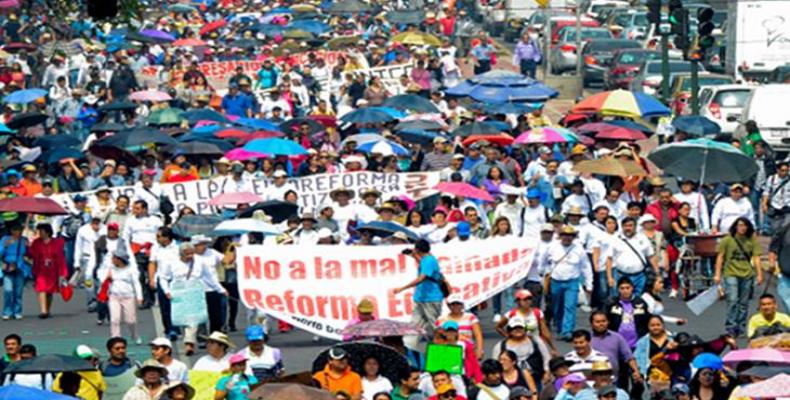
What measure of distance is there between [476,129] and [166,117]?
6666 millimetres

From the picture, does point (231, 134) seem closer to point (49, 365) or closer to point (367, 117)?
point (367, 117)

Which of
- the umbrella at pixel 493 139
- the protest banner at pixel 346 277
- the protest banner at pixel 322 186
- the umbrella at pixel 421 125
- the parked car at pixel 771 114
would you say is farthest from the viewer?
the parked car at pixel 771 114

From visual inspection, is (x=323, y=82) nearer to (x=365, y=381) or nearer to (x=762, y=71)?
(x=762, y=71)

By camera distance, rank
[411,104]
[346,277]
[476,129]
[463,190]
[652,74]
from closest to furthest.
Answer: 1. [346,277]
2. [463,190]
3. [476,129]
4. [411,104]
5. [652,74]

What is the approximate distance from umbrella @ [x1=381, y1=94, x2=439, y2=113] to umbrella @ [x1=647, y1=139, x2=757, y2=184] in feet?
36.4

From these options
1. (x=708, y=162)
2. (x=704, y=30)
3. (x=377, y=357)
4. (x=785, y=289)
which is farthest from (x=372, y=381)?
(x=704, y=30)

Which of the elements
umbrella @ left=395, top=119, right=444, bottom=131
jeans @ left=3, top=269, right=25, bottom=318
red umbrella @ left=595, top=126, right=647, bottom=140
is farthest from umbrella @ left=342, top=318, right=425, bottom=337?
umbrella @ left=395, top=119, right=444, bottom=131

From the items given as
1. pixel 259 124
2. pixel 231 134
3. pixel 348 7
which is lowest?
pixel 348 7

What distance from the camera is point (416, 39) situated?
2189 inches

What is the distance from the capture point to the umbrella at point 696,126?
116ft

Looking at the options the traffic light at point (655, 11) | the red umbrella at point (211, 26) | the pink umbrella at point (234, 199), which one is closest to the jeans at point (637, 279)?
→ the pink umbrella at point (234, 199)

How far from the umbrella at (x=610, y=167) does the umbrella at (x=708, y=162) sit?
1005 millimetres

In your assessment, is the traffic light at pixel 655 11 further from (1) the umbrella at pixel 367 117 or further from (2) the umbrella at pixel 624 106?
(2) the umbrella at pixel 624 106

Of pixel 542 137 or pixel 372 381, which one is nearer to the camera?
pixel 372 381
